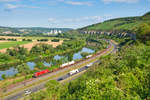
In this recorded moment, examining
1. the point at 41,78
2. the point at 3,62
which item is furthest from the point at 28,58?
the point at 41,78

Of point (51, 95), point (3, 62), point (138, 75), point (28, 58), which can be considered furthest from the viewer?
point (28, 58)

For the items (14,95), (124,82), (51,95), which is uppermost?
(124,82)

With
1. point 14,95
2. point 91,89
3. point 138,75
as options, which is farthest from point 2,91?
point 138,75

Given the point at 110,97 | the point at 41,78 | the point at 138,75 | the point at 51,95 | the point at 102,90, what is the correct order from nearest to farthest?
the point at 110,97, the point at 102,90, the point at 138,75, the point at 51,95, the point at 41,78

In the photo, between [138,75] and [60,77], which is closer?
[138,75]

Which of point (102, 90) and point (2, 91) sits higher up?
point (102, 90)

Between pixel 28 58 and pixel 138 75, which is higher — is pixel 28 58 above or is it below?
below

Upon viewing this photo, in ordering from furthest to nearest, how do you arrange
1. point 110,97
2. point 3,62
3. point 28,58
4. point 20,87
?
point 28,58 → point 3,62 → point 20,87 → point 110,97

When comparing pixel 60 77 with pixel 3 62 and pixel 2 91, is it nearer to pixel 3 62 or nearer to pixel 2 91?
pixel 2 91

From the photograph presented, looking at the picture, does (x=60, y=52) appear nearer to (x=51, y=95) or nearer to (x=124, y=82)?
(x=51, y=95)
